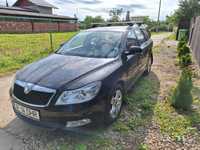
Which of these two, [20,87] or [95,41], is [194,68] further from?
[20,87]

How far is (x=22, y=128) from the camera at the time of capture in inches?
119

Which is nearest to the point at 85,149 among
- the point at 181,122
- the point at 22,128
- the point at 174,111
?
the point at 22,128

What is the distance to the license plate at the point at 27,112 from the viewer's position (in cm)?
248

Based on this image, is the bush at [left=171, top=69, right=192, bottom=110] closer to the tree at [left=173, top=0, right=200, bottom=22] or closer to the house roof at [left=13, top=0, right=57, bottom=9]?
the tree at [left=173, top=0, right=200, bottom=22]

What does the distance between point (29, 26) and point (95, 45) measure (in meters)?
30.8

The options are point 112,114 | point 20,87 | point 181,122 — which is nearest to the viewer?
point 20,87

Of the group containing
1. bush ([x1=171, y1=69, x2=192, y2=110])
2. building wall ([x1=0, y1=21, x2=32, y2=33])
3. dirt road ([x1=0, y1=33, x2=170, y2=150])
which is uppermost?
building wall ([x1=0, y1=21, x2=32, y2=33])

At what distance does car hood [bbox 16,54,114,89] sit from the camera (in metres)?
2.55

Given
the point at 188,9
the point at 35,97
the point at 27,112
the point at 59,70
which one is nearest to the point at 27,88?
the point at 35,97

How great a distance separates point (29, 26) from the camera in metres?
31.1

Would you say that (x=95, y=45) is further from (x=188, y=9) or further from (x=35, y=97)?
(x=188, y=9)

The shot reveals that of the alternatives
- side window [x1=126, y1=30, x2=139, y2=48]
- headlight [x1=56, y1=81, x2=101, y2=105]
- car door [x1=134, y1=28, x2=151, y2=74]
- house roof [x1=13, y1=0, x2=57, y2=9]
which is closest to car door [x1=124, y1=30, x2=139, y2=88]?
side window [x1=126, y1=30, x2=139, y2=48]

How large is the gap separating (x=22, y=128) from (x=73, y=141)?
948 millimetres

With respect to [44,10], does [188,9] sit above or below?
below
